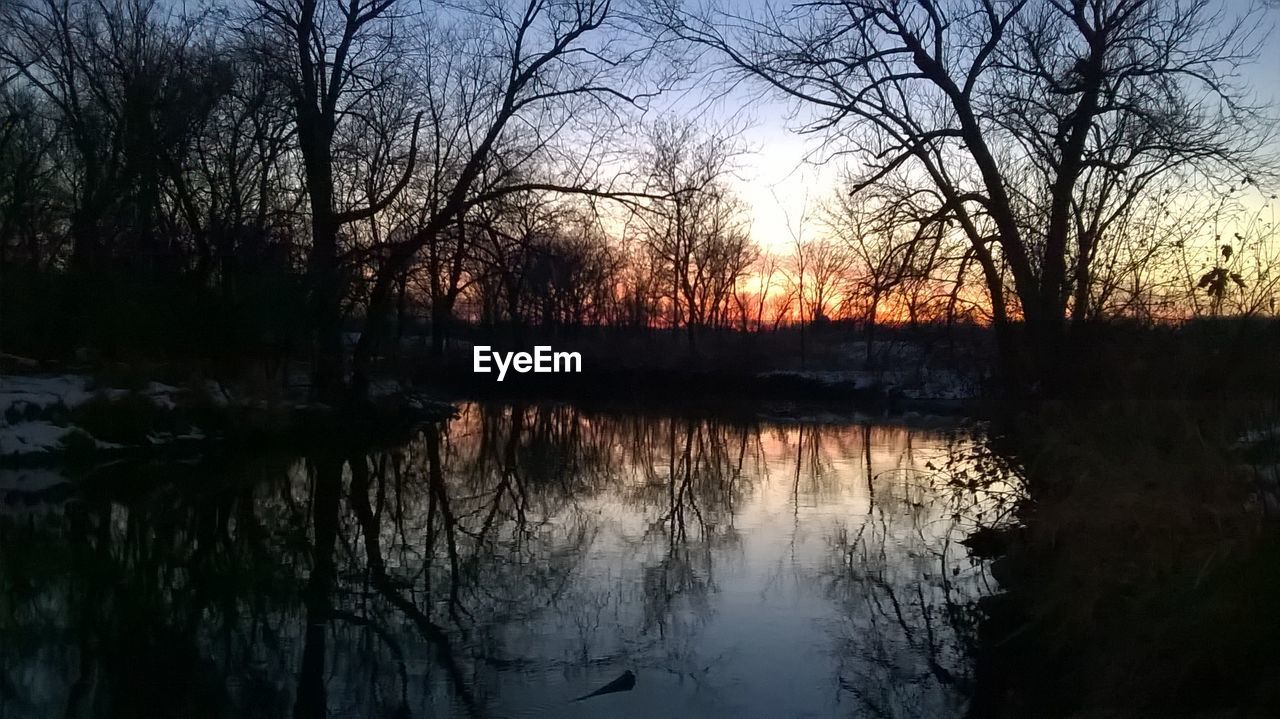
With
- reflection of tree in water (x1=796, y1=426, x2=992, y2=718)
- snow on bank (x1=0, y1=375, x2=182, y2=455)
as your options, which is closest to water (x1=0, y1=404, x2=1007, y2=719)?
reflection of tree in water (x1=796, y1=426, x2=992, y2=718)

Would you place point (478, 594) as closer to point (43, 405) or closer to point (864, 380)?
point (43, 405)

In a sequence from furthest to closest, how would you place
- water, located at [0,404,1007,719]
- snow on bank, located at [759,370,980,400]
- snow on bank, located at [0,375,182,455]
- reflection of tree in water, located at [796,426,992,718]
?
snow on bank, located at [759,370,980,400]
snow on bank, located at [0,375,182,455]
reflection of tree in water, located at [796,426,992,718]
water, located at [0,404,1007,719]

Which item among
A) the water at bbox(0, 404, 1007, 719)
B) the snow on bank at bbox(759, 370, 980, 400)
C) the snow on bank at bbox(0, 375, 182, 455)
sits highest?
the snow on bank at bbox(759, 370, 980, 400)

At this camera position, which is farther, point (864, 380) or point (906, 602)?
point (864, 380)

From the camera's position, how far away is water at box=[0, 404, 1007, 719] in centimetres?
661

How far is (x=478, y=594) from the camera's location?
8.98m

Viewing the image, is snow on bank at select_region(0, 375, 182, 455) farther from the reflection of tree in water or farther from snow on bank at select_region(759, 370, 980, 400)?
snow on bank at select_region(759, 370, 980, 400)

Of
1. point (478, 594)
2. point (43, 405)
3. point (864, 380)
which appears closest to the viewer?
point (478, 594)

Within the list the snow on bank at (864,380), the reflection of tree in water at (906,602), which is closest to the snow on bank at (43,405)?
the reflection of tree in water at (906,602)

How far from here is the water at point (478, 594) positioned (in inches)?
260

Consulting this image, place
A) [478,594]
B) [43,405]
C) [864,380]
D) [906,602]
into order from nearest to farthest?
[478,594], [906,602], [43,405], [864,380]

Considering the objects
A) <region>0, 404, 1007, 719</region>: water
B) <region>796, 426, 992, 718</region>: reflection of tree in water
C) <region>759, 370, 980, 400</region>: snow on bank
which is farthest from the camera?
<region>759, 370, 980, 400</region>: snow on bank

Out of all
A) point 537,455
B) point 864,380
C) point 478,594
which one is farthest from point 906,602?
point 864,380

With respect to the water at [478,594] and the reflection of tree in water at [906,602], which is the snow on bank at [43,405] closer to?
the water at [478,594]
